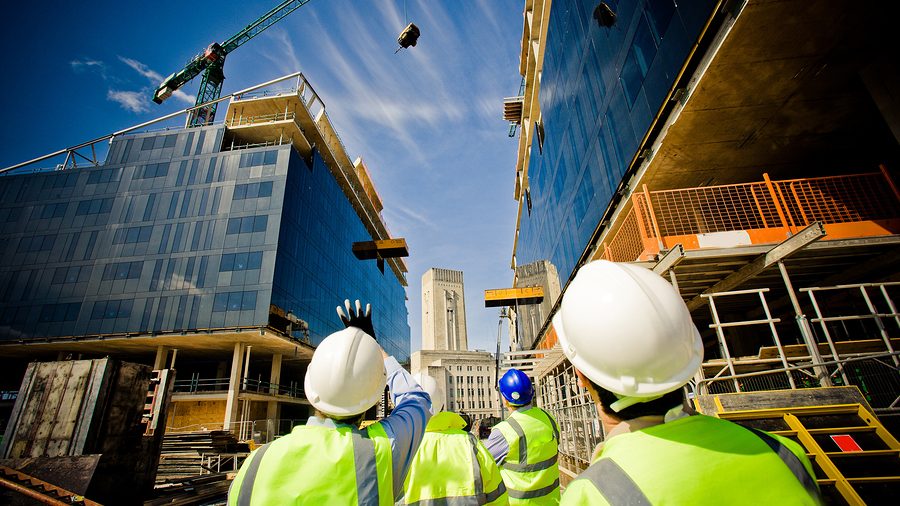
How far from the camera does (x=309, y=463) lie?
1.74 metres

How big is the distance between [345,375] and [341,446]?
1.08 ft

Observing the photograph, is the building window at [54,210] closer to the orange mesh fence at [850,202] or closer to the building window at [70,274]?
the building window at [70,274]

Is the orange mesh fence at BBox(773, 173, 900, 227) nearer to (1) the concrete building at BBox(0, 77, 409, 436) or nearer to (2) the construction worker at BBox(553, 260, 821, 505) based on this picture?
(2) the construction worker at BBox(553, 260, 821, 505)

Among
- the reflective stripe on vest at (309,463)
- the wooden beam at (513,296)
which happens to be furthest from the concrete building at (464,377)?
the reflective stripe on vest at (309,463)

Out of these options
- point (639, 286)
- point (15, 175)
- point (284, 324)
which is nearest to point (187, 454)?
point (284, 324)

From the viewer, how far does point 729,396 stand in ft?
14.8

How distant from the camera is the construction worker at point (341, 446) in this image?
1710 millimetres

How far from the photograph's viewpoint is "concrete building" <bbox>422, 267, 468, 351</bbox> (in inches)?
3750

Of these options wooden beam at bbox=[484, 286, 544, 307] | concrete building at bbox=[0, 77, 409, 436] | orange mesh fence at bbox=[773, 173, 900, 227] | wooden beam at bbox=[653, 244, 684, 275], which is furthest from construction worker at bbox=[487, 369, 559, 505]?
concrete building at bbox=[0, 77, 409, 436]

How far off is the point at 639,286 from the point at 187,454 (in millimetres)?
21196

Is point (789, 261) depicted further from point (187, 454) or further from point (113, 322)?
point (113, 322)

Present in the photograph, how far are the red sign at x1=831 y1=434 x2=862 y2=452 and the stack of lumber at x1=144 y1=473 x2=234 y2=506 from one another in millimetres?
7631

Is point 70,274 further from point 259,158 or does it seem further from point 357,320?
point 357,320

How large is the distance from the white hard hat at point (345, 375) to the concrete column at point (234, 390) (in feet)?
86.7
